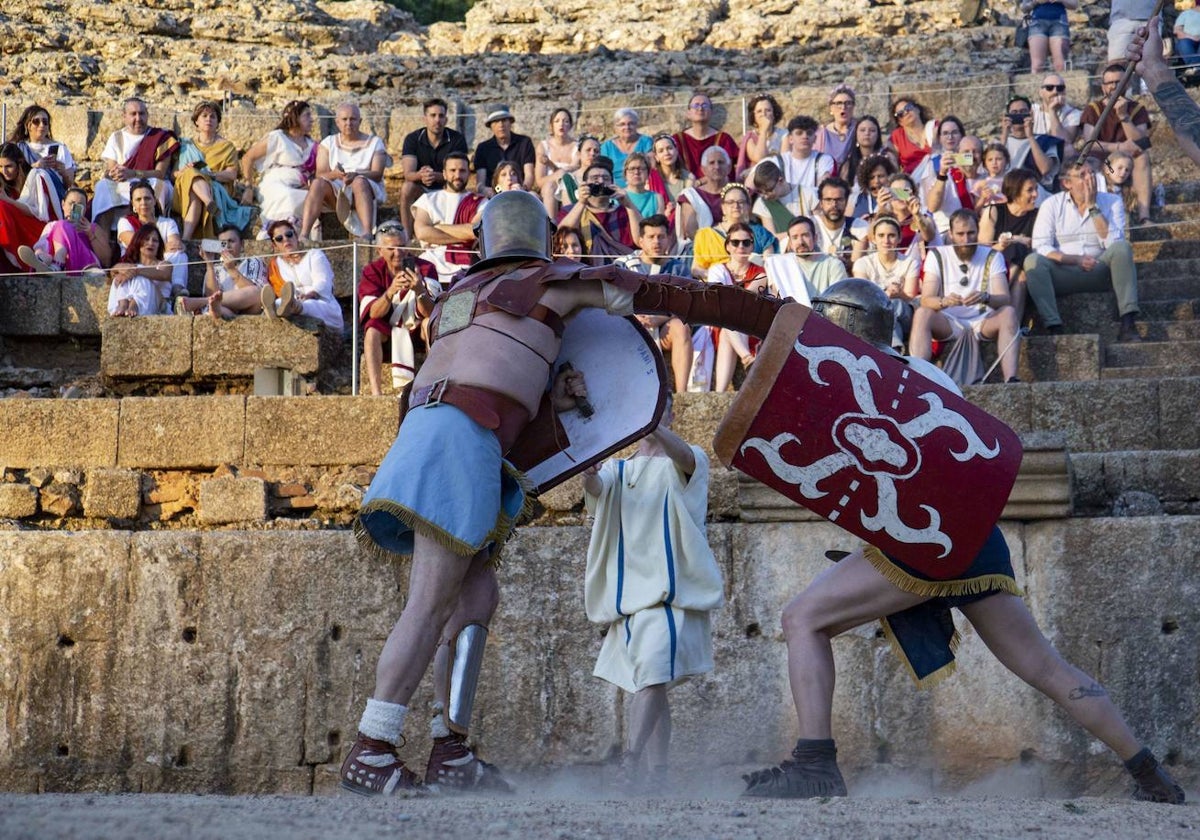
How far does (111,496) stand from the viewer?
742 centimetres

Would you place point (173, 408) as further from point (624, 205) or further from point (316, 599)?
point (624, 205)

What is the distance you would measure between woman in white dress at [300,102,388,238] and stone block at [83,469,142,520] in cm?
346

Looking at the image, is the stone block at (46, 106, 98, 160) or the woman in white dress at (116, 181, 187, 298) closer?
the woman in white dress at (116, 181, 187, 298)

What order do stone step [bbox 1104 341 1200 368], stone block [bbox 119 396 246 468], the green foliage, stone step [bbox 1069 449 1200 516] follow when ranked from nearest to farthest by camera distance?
stone step [bbox 1069 449 1200 516] → stone block [bbox 119 396 246 468] → stone step [bbox 1104 341 1200 368] → the green foliage

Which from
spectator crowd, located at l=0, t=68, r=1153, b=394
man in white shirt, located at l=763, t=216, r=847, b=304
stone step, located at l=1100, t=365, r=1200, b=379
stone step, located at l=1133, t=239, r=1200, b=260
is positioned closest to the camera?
stone step, located at l=1100, t=365, r=1200, b=379

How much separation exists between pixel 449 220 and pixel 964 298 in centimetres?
335

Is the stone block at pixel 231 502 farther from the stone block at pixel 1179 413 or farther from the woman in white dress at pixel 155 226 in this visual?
the stone block at pixel 1179 413

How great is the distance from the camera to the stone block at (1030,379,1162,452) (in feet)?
23.3

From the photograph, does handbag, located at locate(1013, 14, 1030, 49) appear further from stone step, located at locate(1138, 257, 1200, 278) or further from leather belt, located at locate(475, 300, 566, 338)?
leather belt, located at locate(475, 300, 566, 338)

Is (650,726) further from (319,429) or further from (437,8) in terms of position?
(437,8)

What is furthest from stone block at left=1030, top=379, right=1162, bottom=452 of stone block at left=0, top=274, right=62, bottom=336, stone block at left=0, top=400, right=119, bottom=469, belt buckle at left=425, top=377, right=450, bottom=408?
stone block at left=0, top=274, right=62, bottom=336

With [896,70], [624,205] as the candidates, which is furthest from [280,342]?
[896,70]

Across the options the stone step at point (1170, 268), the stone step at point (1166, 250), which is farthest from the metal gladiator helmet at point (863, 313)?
the stone step at point (1166, 250)

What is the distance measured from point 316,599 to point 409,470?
65.9 inches
